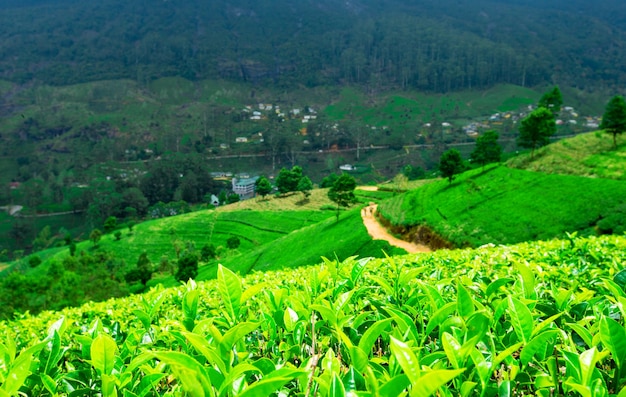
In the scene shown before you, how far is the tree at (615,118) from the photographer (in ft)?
98.9

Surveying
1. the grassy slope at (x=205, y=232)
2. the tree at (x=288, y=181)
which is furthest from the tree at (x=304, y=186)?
the grassy slope at (x=205, y=232)

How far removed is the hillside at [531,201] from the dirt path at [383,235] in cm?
100

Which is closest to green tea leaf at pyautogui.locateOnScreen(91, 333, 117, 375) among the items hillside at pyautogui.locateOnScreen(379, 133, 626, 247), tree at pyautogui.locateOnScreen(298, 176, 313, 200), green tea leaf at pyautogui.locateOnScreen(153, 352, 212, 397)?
green tea leaf at pyautogui.locateOnScreen(153, 352, 212, 397)

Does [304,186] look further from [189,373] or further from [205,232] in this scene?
[189,373]

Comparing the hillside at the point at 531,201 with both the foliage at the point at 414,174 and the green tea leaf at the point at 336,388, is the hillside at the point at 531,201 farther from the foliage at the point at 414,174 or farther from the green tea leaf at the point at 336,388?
the foliage at the point at 414,174

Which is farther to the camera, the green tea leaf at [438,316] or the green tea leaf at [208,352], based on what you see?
the green tea leaf at [438,316]

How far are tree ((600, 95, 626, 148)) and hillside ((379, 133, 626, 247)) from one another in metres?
1.38

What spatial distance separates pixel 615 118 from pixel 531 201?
11.2m

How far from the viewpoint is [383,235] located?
29.4 meters

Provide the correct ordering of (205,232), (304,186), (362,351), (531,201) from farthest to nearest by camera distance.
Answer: (304,186)
(205,232)
(531,201)
(362,351)

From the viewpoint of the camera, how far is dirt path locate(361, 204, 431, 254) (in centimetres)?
2706

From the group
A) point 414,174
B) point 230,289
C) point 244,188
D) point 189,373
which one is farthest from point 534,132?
point 244,188

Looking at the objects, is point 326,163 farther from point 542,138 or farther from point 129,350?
point 129,350

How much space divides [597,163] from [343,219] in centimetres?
1957
